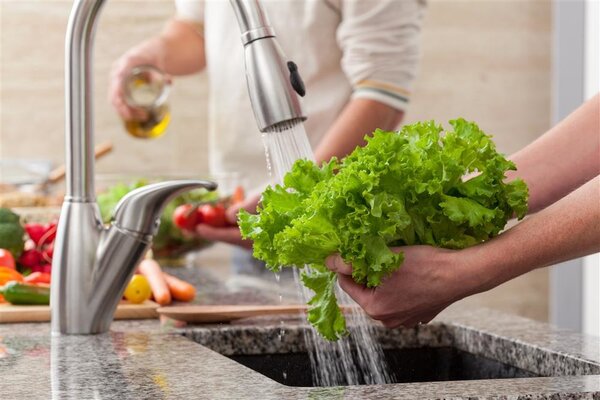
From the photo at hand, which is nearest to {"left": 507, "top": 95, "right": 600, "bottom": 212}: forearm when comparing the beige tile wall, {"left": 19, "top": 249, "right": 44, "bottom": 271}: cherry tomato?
{"left": 19, "top": 249, "right": 44, "bottom": 271}: cherry tomato

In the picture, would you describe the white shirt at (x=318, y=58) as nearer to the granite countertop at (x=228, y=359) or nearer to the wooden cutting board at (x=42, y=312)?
the granite countertop at (x=228, y=359)

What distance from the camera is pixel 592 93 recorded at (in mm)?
3891

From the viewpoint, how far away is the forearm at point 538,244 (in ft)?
4.01

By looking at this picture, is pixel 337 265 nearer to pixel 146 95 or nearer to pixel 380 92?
pixel 380 92

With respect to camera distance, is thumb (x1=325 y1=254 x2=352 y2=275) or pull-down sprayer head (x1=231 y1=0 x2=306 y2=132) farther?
pull-down sprayer head (x1=231 y1=0 x2=306 y2=132)

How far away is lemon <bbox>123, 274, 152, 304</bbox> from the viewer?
75.0 inches

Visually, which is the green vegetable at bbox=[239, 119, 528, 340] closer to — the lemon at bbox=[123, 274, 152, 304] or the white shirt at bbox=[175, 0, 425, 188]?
the lemon at bbox=[123, 274, 152, 304]

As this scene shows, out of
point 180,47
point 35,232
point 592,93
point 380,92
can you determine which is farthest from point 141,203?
point 592,93

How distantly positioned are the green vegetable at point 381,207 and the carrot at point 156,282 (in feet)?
2.13

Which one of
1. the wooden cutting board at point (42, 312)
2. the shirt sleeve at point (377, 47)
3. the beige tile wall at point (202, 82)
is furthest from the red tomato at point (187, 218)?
the beige tile wall at point (202, 82)

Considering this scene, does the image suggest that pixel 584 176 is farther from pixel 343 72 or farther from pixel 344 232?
pixel 343 72

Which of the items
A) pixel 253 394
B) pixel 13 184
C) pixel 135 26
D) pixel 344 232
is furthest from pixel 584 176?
pixel 135 26

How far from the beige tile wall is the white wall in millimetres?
754

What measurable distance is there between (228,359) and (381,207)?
32 cm
